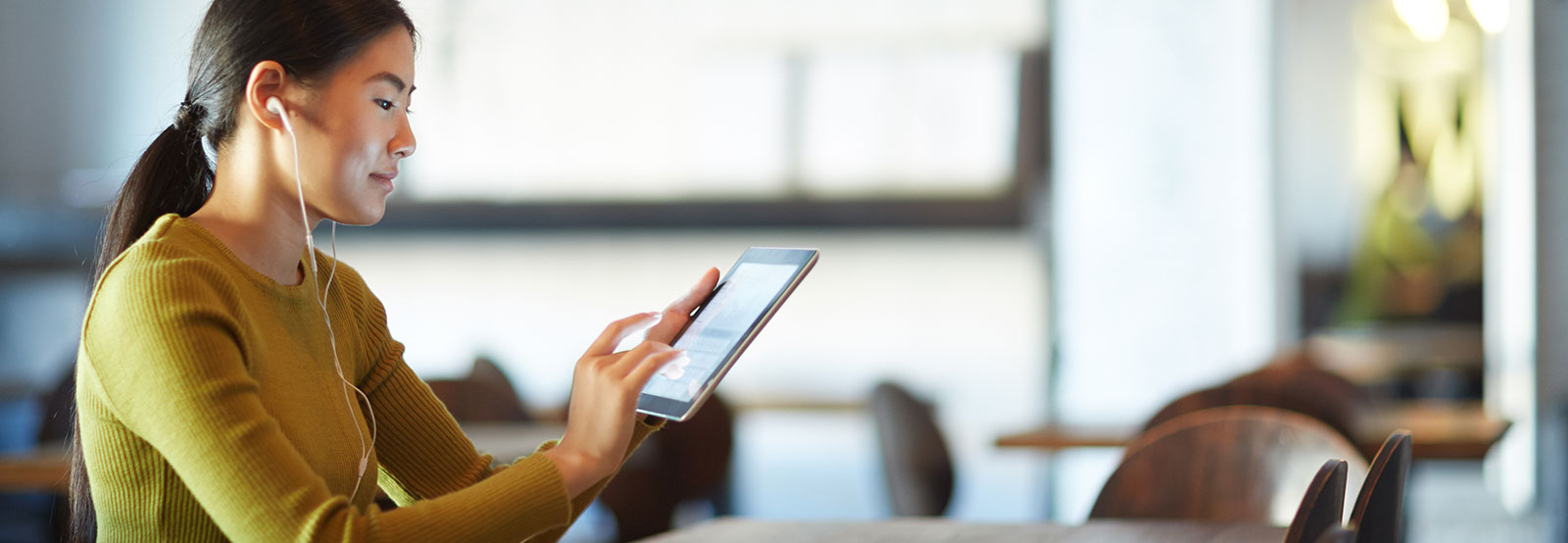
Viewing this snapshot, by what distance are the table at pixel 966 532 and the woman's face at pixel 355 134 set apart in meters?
0.47

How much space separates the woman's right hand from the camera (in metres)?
1.16

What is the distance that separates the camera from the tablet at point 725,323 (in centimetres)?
119

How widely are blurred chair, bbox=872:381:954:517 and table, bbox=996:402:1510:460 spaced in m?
0.19

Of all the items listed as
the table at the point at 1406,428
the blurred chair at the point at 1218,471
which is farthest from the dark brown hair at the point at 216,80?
the table at the point at 1406,428

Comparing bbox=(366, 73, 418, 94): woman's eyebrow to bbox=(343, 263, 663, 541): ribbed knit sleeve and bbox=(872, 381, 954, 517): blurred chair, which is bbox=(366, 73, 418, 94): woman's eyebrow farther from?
bbox=(872, 381, 954, 517): blurred chair

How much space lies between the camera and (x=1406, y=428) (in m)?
3.34

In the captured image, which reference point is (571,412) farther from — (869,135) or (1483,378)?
(1483,378)

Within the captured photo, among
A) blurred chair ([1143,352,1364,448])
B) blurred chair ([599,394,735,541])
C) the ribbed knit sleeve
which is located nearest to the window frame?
blurred chair ([599,394,735,541])

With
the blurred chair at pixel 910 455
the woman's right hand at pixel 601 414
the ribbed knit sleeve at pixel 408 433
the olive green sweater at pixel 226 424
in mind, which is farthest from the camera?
the blurred chair at pixel 910 455

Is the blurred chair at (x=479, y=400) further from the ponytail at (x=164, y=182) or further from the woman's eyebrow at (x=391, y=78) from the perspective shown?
the woman's eyebrow at (x=391, y=78)

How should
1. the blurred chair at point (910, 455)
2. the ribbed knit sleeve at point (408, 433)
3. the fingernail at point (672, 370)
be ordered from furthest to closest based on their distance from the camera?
the blurred chair at point (910, 455)
the ribbed knit sleeve at point (408, 433)
the fingernail at point (672, 370)

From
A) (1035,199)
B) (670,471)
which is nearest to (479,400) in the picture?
(670,471)

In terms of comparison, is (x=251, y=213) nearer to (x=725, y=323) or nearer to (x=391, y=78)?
(x=391, y=78)

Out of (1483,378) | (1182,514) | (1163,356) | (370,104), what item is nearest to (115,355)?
(370,104)
